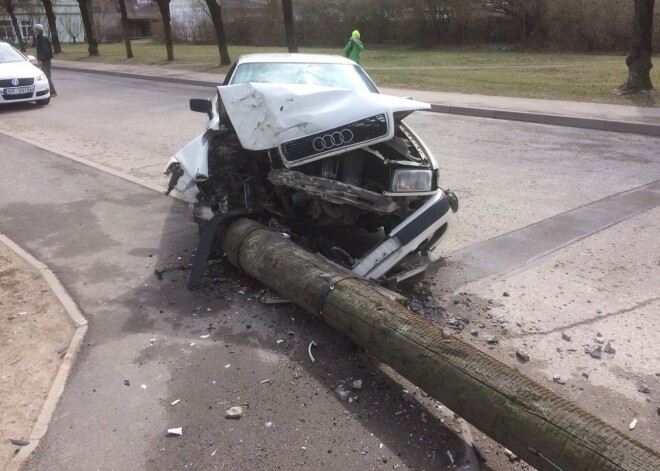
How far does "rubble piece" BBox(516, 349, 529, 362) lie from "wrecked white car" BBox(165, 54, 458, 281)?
1.07 meters

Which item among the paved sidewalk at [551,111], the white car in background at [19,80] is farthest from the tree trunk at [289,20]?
the white car in background at [19,80]

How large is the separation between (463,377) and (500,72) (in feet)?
73.1

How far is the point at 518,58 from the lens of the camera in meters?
30.0

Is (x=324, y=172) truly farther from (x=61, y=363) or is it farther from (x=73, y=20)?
(x=73, y=20)

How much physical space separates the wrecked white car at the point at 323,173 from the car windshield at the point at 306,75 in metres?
1.32

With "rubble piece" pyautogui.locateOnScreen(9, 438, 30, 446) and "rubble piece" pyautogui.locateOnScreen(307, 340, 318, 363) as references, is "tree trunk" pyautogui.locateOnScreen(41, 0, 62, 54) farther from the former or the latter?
"rubble piece" pyautogui.locateOnScreen(9, 438, 30, 446)

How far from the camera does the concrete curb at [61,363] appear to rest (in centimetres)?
305

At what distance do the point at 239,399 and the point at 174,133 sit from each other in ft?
30.6

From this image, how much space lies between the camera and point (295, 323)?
4.32 meters

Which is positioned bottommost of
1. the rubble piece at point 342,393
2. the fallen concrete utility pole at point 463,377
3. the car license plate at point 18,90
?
the rubble piece at point 342,393

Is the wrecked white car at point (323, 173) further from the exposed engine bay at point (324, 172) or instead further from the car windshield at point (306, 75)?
the car windshield at point (306, 75)

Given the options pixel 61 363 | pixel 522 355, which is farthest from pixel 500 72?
pixel 61 363

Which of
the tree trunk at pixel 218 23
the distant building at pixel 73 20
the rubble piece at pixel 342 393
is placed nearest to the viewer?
the rubble piece at pixel 342 393

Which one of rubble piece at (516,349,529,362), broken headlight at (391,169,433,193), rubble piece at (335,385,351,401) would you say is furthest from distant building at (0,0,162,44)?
rubble piece at (516,349,529,362)
